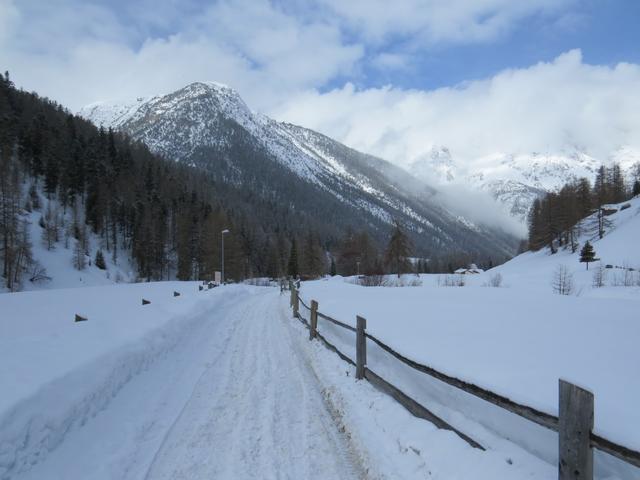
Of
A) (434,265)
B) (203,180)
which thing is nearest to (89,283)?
(203,180)

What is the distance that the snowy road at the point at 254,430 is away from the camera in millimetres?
4391

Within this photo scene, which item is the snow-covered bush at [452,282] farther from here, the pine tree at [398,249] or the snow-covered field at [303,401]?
the pine tree at [398,249]

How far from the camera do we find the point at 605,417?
3451 millimetres

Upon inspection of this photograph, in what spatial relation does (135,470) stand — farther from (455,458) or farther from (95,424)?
(455,458)

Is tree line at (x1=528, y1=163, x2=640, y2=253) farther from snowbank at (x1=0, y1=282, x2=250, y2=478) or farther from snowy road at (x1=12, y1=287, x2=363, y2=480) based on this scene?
snowbank at (x1=0, y1=282, x2=250, y2=478)

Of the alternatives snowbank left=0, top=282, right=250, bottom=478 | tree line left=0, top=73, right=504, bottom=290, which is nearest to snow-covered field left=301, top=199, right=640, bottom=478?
snowbank left=0, top=282, right=250, bottom=478

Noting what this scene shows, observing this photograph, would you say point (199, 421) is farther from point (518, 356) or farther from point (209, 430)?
point (518, 356)

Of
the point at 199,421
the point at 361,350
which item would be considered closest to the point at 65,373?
the point at 199,421

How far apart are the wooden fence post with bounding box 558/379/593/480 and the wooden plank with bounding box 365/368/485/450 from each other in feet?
4.01

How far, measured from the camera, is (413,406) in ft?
17.3

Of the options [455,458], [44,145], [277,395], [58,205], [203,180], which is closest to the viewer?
[455,458]

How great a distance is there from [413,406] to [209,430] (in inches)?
110

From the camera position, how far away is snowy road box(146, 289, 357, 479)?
439 centimetres

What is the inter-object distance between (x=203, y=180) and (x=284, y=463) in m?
137
